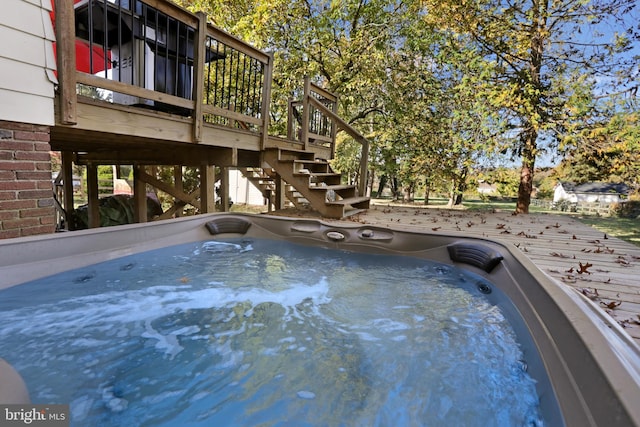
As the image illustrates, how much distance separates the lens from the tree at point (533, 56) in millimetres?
5547

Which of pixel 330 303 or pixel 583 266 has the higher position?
pixel 583 266

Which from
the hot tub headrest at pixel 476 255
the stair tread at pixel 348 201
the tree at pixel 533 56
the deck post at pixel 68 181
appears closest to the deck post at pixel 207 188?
the stair tread at pixel 348 201

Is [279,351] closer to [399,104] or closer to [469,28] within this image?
[469,28]

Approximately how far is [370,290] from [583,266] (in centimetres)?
145

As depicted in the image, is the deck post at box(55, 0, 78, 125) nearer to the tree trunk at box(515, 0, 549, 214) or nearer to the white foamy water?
the white foamy water

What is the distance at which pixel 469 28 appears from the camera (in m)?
5.93

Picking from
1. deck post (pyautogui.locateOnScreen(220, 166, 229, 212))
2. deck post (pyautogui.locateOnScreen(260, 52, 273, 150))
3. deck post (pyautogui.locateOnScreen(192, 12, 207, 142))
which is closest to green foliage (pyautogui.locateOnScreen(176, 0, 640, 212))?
deck post (pyautogui.locateOnScreen(220, 166, 229, 212))

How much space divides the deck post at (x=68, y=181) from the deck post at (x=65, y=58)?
403cm

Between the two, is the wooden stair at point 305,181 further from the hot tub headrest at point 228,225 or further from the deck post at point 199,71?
the deck post at point 199,71

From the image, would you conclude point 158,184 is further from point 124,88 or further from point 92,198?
point 124,88

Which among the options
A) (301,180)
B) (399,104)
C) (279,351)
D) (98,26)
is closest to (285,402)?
(279,351)

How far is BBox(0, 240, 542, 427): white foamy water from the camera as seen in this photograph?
113 cm

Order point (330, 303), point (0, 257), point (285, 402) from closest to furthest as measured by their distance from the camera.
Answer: point (285, 402) < point (0, 257) < point (330, 303)

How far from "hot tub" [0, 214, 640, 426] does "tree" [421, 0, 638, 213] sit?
4115mm
